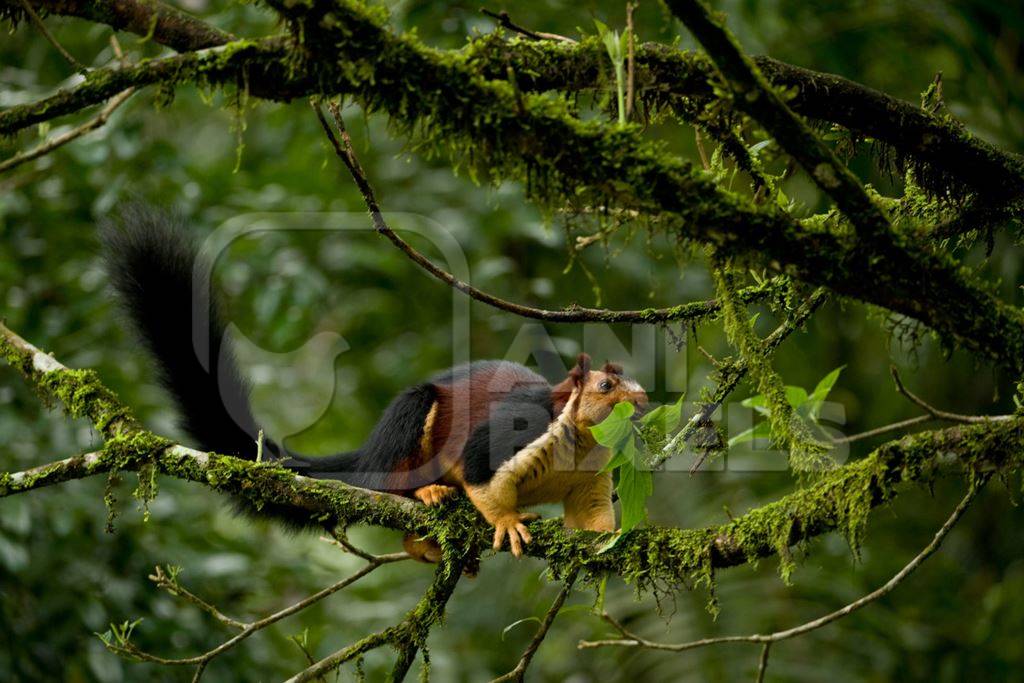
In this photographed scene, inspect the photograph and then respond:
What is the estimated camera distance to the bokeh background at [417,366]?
165 inches

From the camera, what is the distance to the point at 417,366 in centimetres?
557

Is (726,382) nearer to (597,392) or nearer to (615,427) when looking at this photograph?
(615,427)

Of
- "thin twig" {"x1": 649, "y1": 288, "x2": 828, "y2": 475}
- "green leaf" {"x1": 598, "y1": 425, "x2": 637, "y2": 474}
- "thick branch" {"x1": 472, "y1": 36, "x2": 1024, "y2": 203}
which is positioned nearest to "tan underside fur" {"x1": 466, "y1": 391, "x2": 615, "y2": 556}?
"thin twig" {"x1": 649, "y1": 288, "x2": 828, "y2": 475}

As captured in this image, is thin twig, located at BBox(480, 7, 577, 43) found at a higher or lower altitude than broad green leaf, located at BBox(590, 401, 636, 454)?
higher

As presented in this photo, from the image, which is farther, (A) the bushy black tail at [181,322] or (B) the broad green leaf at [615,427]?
(A) the bushy black tail at [181,322]

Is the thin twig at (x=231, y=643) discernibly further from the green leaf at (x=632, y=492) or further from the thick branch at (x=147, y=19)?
the thick branch at (x=147, y=19)

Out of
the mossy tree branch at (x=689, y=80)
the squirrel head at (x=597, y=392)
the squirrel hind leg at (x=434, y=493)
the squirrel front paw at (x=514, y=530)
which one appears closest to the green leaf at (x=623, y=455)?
the squirrel front paw at (x=514, y=530)

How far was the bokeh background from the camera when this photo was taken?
418 centimetres

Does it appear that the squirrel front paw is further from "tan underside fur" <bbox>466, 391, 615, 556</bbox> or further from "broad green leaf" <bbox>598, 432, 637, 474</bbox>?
"broad green leaf" <bbox>598, 432, 637, 474</bbox>

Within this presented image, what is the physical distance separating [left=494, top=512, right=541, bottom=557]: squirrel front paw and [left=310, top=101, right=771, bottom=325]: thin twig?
0.77 m

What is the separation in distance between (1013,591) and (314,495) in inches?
148

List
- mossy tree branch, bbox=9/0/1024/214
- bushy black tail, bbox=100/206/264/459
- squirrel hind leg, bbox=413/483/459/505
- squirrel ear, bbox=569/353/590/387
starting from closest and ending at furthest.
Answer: mossy tree branch, bbox=9/0/1024/214
bushy black tail, bbox=100/206/264/459
squirrel hind leg, bbox=413/483/459/505
squirrel ear, bbox=569/353/590/387

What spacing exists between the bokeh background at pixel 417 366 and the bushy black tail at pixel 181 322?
739 millimetres

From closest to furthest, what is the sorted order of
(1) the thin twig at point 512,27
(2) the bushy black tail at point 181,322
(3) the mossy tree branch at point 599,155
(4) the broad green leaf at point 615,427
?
1. (3) the mossy tree branch at point 599,155
2. (1) the thin twig at point 512,27
3. (4) the broad green leaf at point 615,427
4. (2) the bushy black tail at point 181,322
